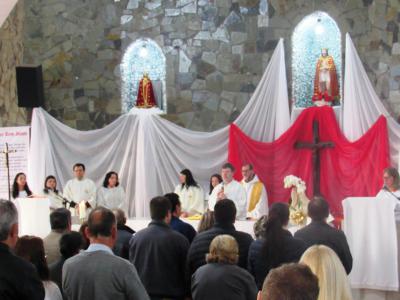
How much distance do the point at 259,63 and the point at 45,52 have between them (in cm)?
353

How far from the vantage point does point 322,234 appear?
18.3ft

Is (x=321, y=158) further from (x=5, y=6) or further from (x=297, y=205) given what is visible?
(x=5, y=6)

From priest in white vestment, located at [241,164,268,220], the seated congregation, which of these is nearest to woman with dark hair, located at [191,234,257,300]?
the seated congregation

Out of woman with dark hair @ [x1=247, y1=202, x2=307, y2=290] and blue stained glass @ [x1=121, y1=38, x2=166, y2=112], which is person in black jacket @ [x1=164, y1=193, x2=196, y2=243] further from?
blue stained glass @ [x1=121, y1=38, x2=166, y2=112]

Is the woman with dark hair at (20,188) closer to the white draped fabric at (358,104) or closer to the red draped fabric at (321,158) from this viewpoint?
the red draped fabric at (321,158)

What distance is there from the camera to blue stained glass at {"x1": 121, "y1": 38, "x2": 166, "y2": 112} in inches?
512

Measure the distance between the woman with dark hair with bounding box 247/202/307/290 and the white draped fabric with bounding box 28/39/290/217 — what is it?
635 centimetres

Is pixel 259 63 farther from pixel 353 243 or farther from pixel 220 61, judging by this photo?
pixel 353 243

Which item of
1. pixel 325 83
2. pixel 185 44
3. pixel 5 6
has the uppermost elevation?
pixel 5 6

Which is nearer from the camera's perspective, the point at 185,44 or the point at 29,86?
the point at 185,44

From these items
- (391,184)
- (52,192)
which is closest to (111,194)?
(52,192)

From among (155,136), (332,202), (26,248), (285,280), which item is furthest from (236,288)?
(155,136)

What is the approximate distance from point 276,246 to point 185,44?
26.0ft

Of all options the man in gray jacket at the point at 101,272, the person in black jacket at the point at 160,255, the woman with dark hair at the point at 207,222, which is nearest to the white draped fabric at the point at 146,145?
the woman with dark hair at the point at 207,222
